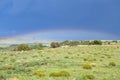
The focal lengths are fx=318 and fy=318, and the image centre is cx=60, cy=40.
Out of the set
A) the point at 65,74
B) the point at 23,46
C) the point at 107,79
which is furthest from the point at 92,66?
the point at 23,46

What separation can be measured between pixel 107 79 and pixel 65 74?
398 centimetres

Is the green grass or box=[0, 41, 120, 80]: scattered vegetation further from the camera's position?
the green grass

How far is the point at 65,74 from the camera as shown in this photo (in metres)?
25.6

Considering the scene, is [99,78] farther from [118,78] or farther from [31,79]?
[31,79]

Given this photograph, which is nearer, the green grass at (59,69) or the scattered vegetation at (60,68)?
the scattered vegetation at (60,68)

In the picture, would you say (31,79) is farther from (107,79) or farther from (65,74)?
(107,79)

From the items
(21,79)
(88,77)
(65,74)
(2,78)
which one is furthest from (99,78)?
(2,78)

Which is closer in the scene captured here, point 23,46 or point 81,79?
point 81,79

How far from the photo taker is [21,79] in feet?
75.3

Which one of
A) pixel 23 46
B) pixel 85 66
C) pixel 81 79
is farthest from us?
pixel 23 46

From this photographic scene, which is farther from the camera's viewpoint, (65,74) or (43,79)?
(65,74)

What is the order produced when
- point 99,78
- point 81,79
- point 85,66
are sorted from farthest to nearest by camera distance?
1. point 85,66
2. point 99,78
3. point 81,79

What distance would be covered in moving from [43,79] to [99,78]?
4.40 metres

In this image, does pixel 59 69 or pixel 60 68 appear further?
pixel 60 68
